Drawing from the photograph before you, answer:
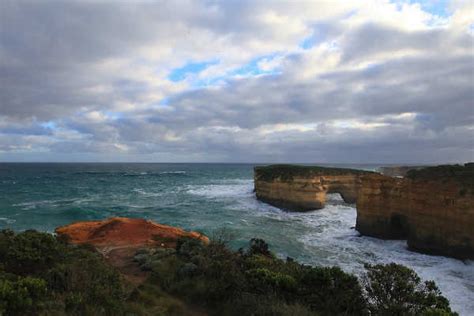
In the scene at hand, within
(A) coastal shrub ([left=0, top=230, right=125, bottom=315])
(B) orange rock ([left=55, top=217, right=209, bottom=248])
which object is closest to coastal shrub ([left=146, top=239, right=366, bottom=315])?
(A) coastal shrub ([left=0, top=230, right=125, bottom=315])

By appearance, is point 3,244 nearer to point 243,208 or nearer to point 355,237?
point 355,237

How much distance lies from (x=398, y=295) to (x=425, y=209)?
1583 cm

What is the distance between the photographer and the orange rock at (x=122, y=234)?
19.1 metres

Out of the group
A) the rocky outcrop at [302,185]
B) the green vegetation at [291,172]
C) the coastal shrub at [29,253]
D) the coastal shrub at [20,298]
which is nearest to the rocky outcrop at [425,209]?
the rocky outcrop at [302,185]

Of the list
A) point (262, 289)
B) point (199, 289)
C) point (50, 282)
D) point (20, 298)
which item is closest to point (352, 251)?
point (262, 289)

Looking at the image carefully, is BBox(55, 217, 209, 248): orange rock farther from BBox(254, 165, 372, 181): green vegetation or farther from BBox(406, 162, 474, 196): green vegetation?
BBox(254, 165, 372, 181): green vegetation

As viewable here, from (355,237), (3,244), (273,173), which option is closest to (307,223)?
(355,237)

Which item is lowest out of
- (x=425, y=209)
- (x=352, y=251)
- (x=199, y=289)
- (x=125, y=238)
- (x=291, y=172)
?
(x=352, y=251)

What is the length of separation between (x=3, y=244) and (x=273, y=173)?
36.4 m

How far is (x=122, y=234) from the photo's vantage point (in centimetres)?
2094

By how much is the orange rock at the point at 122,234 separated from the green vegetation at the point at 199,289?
7275 mm

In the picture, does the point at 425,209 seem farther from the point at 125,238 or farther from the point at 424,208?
the point at 125,238

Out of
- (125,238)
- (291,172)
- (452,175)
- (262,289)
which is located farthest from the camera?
(291,172)

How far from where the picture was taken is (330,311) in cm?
906
